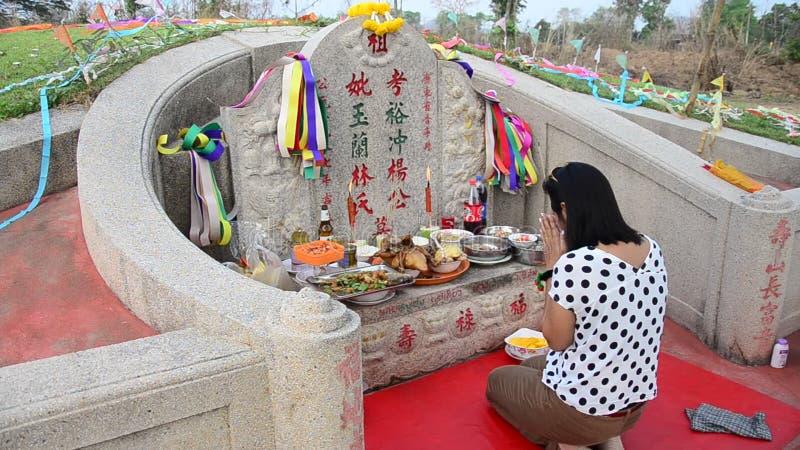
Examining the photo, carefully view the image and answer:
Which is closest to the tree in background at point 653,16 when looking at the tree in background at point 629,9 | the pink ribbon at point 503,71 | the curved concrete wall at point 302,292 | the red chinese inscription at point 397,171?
the tree in background at point 629,9

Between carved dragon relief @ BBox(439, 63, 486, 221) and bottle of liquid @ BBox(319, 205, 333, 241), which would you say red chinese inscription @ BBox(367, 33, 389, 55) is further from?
bottle of liquid @ BBox(319, 205, 333, 241)

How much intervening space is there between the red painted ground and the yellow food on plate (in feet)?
7.98

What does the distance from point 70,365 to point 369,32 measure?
3336mm

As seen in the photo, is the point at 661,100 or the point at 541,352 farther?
the point at 661,100

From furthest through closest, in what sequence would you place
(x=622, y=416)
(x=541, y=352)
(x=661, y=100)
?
(x=661, y=100) < (x=541, y=352) < (x=622, y=416)

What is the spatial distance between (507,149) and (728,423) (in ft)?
9.18

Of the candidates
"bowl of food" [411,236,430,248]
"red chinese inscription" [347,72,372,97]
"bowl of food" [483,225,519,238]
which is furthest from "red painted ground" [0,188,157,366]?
"bowl of food" [483,225,519,238]

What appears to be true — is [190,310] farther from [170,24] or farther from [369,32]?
[170,24]

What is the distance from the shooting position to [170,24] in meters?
7.14

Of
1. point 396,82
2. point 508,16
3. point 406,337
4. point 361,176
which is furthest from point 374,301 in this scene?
point 508,16

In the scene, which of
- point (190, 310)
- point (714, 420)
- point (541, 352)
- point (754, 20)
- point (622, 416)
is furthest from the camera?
point (754, 20)

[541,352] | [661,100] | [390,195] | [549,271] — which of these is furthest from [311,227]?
[661,100]

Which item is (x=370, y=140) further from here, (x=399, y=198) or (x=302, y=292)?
(x=302, y=292)

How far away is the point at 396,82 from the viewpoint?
494 centimetres
